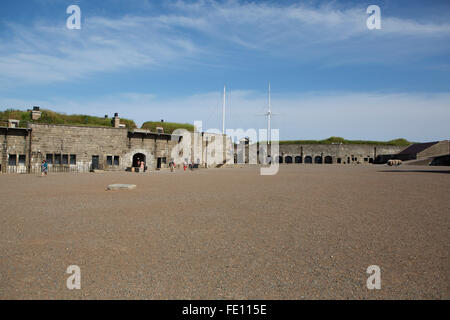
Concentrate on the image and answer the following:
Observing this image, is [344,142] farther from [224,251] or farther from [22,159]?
[224,251]

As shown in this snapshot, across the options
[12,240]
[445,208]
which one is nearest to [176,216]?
[12,240]

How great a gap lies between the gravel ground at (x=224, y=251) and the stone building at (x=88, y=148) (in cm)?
2232

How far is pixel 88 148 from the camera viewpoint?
30.4 m

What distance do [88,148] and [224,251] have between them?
2957 cm

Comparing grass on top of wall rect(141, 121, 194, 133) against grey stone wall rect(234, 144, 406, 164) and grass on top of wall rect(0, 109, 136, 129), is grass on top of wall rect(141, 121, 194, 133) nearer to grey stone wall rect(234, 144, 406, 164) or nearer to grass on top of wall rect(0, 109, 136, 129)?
grass on top of wall rect(0, 109, 136, 129)

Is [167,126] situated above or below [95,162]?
above

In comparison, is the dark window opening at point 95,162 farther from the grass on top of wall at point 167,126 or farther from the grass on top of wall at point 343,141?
the grass on top of wall at point 343,141

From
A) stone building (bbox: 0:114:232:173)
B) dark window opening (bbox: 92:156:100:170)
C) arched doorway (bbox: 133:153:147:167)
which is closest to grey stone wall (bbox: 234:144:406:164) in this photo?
stone building (bbox: 0:114:232:173)

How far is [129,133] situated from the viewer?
32.8 m

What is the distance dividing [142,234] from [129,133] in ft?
95.1

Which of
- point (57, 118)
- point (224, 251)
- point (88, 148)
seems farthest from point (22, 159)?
point (224, 251)

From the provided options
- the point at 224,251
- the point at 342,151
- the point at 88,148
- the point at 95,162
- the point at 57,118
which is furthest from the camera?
the point at 342,151

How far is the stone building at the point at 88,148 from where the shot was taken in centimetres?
2686
